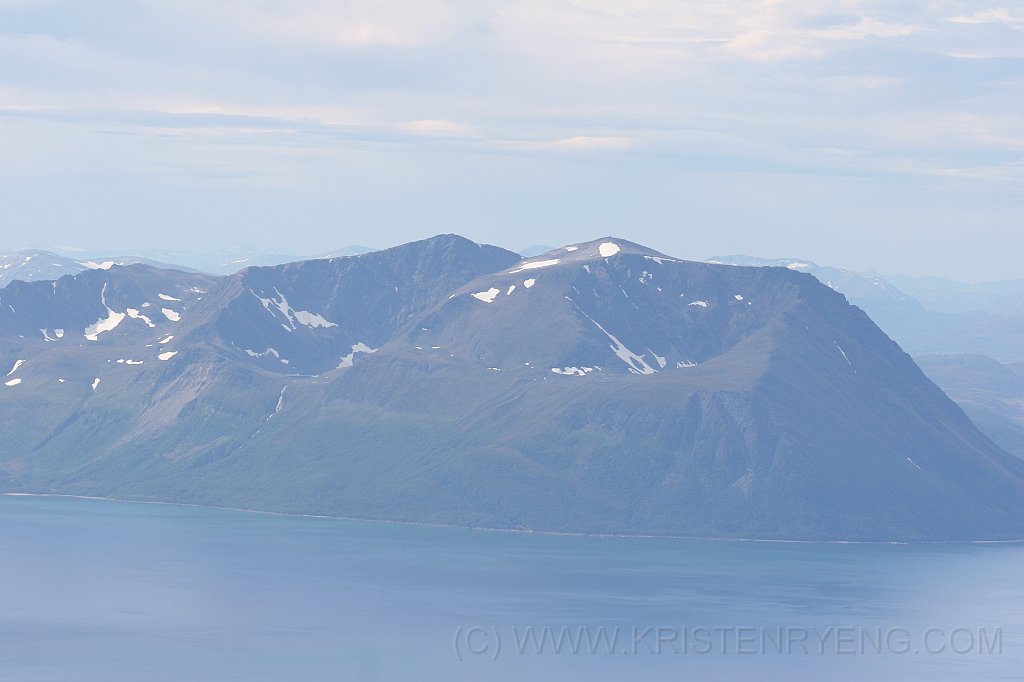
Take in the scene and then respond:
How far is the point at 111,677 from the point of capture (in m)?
199

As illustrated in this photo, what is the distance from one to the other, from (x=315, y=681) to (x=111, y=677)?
2279 centimetres

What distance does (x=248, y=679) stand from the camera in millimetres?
199125

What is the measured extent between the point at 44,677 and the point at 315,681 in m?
30.0

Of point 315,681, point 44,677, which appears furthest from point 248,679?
point 44,677

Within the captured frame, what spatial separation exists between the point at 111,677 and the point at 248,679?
15320 millimetres

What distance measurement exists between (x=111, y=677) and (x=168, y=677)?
20.6 ft

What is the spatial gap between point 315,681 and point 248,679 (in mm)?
7473

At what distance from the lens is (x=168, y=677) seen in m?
200

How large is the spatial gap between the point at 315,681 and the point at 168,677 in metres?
16.5

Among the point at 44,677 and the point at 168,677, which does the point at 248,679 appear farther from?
the point at 44,677

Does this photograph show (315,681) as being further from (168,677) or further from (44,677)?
(44,677)

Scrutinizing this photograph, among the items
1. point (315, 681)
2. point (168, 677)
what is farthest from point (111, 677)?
point (315, 681)

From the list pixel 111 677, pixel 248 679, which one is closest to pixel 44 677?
pixel 111 677

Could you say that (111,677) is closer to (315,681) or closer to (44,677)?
(44,677)
